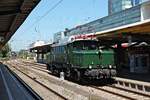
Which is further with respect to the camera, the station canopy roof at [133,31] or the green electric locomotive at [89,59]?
the station canopy roof at [133,31]

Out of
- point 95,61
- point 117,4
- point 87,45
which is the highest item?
point 117,4

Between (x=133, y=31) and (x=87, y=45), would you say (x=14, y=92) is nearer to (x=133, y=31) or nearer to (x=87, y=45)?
(x=87, y=45)

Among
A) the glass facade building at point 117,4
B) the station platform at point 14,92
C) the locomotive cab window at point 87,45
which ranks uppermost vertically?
the glass facade building at point 117,4

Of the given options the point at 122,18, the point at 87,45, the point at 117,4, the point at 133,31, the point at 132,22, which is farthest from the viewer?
the point at 117,4

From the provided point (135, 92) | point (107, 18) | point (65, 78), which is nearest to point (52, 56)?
point (65, 78)

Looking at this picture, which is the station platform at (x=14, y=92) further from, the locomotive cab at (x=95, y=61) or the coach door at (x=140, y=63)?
the coach door at (x=140, y=63)

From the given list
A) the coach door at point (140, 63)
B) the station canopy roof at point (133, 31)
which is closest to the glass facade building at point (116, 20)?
the coach door at point (140, 63)

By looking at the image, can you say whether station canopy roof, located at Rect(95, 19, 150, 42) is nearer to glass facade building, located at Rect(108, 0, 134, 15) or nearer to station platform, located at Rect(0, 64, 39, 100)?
station platform, located at Rect(0, 64, 39, 100)

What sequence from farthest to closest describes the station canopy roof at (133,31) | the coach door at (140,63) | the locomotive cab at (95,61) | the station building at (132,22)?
the station building at (132,22) → the coach door at (140,63) → the station canopy roof at (133,31) → the locomotive cab at (95,61)

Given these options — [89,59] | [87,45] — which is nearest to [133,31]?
[87,45]

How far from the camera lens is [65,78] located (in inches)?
1250

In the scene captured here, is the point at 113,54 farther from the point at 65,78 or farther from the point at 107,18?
the point at 107,18

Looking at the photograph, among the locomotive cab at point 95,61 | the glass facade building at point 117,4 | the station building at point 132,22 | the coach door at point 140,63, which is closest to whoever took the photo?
the locomotive cab at point 95,61

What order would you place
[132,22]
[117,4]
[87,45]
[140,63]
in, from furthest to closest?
1. [117,4]
2. [132,22]
3. [140,63]
4. [87,45]
